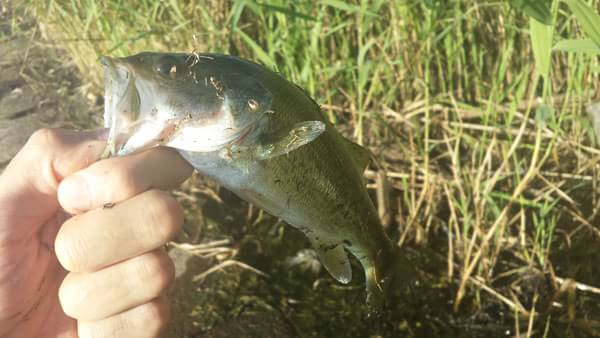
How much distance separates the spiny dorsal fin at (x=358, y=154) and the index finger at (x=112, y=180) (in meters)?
0.39

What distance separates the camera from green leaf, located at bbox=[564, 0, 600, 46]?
4.87 feet

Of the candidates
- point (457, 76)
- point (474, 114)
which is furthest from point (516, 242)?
point (457, 76)

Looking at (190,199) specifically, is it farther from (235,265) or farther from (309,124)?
(309,124)

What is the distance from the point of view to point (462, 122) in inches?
113

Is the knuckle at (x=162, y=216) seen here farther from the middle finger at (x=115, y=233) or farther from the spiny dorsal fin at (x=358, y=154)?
the spiny dorsal fin at (x=358, y=154)

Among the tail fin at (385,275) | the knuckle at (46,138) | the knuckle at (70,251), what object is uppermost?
the knuckle at (46,138)

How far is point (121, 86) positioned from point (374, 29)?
2072 millimetres

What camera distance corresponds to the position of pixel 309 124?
46.4 inches

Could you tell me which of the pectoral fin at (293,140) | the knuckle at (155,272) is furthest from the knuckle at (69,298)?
the pectoral fin at (293,140)

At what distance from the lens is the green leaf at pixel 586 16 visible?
1.49 meters

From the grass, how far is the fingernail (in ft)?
4.35

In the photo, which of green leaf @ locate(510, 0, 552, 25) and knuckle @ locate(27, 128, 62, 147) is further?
green leaf @ locate(510, 0, 552, 25)

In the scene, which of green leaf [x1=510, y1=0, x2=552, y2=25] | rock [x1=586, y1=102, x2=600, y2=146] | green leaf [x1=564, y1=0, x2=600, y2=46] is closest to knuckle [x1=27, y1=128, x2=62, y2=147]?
green leaf [x1=510, y1=0, x2=552, y2=25]

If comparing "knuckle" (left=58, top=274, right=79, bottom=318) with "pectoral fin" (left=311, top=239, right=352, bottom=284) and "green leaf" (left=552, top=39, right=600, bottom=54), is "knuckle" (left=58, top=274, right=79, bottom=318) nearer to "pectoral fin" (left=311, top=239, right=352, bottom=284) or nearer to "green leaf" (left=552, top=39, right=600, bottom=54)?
"pectoral fin" (left=311, top=239, right=352, bottom=284)
